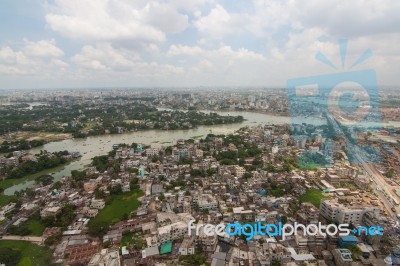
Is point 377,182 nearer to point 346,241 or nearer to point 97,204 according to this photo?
point 346,241

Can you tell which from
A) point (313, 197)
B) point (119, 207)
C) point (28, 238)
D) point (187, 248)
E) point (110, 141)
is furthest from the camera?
point (110, 141)

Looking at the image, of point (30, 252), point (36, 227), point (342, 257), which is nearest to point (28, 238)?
point (36, 227)

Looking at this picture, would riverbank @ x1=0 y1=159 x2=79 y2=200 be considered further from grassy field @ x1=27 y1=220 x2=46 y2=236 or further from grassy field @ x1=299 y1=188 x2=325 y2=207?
grassy field @ x1=299 y1=188 x2=325 y2=207

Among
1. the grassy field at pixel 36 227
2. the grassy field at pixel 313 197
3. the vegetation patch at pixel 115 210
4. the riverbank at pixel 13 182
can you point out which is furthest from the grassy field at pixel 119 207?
the grassy field at pixel 313 197

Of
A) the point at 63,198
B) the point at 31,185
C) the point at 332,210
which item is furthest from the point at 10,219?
the point at 332,210

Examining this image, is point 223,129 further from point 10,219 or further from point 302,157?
point 10,219

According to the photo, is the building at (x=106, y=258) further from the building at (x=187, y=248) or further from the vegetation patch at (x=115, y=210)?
the building at (x=187, y=248)
